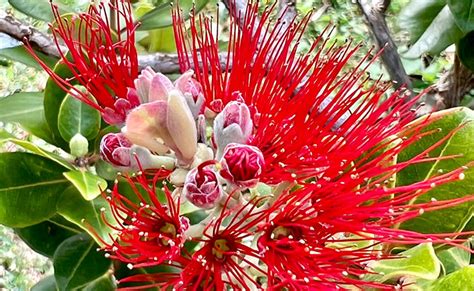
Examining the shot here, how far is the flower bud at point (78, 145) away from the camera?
0.91 m

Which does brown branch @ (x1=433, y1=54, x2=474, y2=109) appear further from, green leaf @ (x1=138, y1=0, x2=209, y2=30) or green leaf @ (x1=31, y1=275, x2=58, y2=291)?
green leaf @ (x1=31, y1=275, x2=58, y2=291)

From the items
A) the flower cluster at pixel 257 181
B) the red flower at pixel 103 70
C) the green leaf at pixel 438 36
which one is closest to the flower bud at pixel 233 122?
the flower cluster at pixel 257 181

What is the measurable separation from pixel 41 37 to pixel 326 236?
1.60ft

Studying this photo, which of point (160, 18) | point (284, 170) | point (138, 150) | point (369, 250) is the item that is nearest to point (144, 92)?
point (138, 150)

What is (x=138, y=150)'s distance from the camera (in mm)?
726

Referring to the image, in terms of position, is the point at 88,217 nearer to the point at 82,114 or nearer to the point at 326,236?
the point at 82,114

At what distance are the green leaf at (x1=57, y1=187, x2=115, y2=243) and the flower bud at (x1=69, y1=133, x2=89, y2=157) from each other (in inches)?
1.8

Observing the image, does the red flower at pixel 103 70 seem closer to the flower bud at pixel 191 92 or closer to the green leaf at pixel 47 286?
the flower bud at pixel 191 92

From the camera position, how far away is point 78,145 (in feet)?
2.99

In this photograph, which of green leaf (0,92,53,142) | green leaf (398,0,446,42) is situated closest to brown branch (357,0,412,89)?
green leaf (398,0,446,42)

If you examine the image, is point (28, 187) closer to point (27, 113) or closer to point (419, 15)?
point (27, 113)

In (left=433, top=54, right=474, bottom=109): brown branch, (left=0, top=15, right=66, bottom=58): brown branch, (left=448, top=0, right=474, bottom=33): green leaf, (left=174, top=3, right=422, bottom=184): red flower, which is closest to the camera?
(left=174, top=3, right=422, bottom=184): red flower

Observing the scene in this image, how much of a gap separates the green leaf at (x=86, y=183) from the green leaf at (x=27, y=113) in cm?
18

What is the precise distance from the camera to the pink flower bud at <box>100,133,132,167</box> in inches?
28.7
